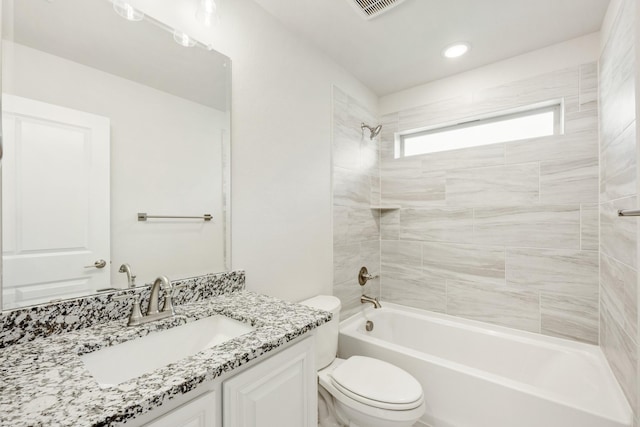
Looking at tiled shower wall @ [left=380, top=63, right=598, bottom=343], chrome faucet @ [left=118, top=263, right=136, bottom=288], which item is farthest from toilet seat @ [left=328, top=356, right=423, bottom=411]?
chrome faucet @ [left=118, top=263, right=136, bottom=288]

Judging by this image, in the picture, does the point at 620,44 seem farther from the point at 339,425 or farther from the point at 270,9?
the point at 339,425

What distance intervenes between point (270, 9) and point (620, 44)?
177 centimetres

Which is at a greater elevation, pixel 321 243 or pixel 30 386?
pixel 321 243

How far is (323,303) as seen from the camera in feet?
5.73

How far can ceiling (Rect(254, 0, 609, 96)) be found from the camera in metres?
1.56

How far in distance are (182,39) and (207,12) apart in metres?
0.16

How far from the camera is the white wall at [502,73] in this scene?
1.82 m

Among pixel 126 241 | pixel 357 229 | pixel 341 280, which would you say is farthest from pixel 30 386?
pixel 357 229

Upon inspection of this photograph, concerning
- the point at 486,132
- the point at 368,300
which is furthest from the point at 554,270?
the point at 368,300

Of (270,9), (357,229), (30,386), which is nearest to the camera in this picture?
(30,386)

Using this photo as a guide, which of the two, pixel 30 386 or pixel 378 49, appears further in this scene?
pixel 378 49

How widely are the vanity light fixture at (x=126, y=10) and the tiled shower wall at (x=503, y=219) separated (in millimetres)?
2059

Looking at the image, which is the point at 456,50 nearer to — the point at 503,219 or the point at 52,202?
the point at 503,219

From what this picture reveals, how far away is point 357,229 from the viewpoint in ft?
7.75
